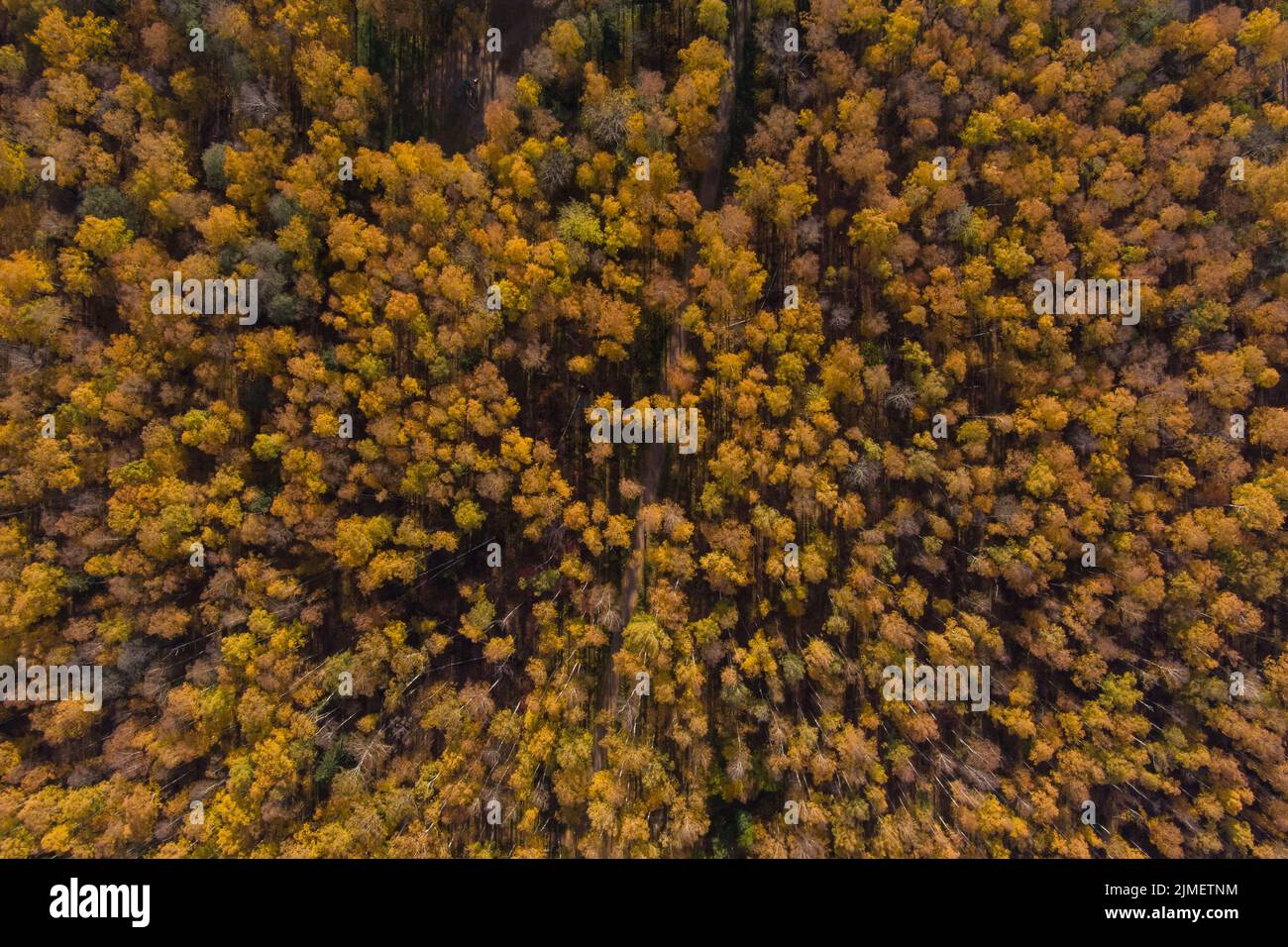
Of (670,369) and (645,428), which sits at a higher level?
(670,369)

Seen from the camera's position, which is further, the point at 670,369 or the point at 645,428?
the point at 670,369

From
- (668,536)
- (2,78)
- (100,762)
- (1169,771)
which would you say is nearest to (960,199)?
(668,536)

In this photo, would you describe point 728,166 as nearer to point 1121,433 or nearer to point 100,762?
point 1121,433

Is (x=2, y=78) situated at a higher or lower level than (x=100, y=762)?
higher

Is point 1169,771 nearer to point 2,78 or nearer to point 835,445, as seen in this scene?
point 835,445

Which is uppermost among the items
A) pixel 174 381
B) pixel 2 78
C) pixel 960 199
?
pixel 2 78

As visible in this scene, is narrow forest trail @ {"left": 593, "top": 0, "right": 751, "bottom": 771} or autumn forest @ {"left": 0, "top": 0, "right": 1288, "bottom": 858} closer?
autumn forest @ {"left": 0, "top": 0, "right": 1288, "bottom": 858}
